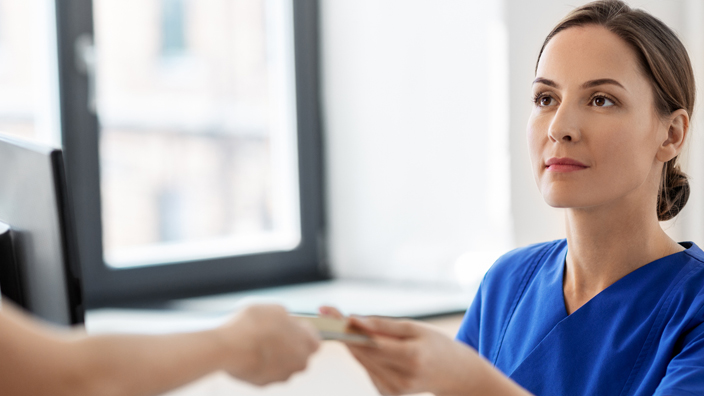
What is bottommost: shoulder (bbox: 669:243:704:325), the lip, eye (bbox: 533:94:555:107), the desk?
the desk

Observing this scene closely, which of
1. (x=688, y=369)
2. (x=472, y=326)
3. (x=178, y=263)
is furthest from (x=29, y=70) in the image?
(x=688, y=369)

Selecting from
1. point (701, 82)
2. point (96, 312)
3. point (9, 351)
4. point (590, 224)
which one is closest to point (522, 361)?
point (590, 224)

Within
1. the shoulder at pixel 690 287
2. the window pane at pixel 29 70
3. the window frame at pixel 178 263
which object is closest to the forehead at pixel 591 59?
the shoulder at pixel 690 287

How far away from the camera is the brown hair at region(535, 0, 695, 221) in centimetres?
105

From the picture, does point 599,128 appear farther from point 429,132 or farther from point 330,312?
point 429,132

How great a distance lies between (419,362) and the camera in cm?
79

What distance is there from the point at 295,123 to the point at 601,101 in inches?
53.0

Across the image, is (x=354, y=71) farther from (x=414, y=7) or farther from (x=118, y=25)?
(x=118, y=25)

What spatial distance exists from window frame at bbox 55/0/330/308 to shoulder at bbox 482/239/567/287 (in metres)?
1.05

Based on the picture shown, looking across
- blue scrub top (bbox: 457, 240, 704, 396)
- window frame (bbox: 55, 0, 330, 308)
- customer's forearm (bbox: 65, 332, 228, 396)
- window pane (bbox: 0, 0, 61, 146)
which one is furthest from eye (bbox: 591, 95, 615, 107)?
window pane (bbox: 0, 0, 61, 146)

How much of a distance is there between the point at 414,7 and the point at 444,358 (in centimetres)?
151

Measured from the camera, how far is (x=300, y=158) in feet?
7.50

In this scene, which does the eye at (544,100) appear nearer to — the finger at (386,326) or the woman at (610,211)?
the woman at (610,211)

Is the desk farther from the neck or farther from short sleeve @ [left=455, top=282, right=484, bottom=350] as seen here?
the neck
